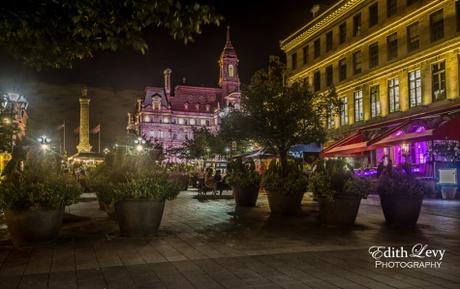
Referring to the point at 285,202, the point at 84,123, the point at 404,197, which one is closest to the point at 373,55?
the point at 285,202

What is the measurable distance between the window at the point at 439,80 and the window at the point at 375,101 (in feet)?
17.8

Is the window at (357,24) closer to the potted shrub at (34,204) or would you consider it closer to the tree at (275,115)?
the tree at (275,115)

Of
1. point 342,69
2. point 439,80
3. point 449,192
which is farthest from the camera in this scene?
point 342,69

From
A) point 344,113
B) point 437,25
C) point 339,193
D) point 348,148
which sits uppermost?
point 437,25

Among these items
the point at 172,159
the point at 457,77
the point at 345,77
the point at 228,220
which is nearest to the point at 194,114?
the point at 172,159

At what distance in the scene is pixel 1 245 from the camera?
27.2ft

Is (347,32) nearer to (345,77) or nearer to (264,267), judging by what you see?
(345,77)

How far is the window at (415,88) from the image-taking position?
1056 inches

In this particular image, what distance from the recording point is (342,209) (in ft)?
33.2

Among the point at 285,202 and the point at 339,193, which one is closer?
the point at 339,193

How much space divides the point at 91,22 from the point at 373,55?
93.8ft

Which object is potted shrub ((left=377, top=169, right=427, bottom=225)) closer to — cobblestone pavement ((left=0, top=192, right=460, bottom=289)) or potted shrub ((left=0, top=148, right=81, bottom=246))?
cobblestone pavement ((left=0, top=192, right=460, bottom=289))

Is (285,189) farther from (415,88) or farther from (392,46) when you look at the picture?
(392,46)

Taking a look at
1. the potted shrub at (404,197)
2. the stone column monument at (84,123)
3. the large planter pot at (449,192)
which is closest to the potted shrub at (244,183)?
the potted shrub at (404,197)
